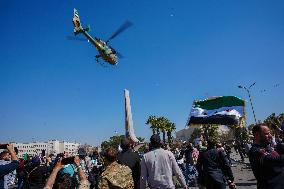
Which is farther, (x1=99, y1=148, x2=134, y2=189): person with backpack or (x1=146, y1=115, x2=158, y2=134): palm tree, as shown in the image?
(x1=146, y1=115, x2=158, y2=134): palm tree

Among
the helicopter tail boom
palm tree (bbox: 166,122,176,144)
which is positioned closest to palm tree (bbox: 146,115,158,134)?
palm tree (bbox: 166,122,176,144)

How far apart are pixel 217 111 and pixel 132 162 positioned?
9377mm

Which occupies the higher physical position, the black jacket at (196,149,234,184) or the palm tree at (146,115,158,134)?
the palm tree at (146,115,158,134)

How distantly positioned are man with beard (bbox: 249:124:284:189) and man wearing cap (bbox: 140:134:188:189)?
5.43 ft

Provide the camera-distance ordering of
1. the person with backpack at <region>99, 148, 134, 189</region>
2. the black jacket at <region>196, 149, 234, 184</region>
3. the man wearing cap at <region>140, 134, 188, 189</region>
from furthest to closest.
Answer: the black jacket at <region>196, 149, 234, 184</region> < the man wearing cap at <region>140, 134, 188, 189</region> < the person with backpack at <region>99, 148, 134, 189</region>

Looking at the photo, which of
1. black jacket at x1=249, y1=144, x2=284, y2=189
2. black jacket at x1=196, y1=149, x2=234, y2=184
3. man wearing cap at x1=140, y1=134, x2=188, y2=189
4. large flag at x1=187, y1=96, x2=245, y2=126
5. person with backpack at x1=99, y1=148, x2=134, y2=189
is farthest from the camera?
large flag at x1=187, y1=96, x2=245, y2=126

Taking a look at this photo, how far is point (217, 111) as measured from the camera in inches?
623

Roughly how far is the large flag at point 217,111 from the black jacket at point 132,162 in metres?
8.58

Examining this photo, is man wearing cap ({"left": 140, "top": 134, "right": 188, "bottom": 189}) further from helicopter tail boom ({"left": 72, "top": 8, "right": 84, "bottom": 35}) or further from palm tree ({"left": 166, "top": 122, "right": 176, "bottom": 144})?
palm tree ({"left": 166, "top": 122, "right": 176, "bottom": 144})

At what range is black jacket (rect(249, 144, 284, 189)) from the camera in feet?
13.7

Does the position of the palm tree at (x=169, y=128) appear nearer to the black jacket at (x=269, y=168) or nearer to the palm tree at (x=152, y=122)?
the palm tree at (x=152, y=122)

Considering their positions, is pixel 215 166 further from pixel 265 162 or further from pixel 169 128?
pixel 169 128

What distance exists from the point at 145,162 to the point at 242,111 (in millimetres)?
10408

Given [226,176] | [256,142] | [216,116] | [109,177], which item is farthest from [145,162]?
[216,116]
